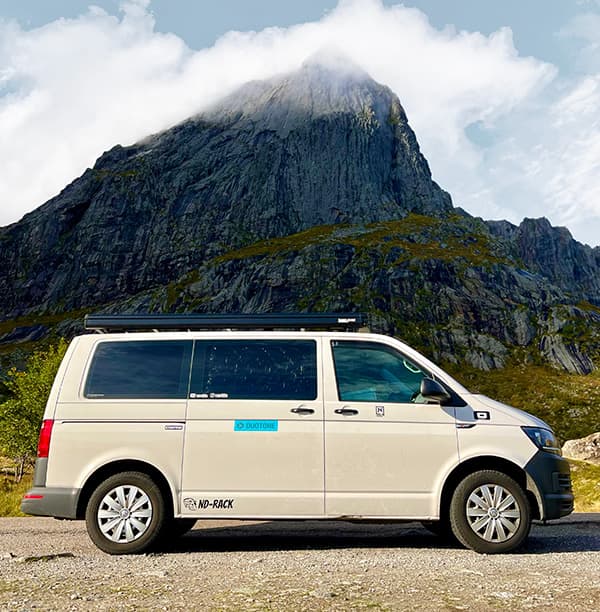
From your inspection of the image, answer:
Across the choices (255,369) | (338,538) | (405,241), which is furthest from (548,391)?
(255,369)

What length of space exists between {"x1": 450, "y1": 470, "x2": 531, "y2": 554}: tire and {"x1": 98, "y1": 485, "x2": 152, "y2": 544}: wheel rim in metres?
3.59

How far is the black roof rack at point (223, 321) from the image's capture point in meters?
7.15

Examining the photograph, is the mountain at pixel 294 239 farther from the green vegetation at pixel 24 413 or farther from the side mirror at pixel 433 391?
the side mirror at pixel 433 391

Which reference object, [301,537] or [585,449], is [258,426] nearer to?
[301,537]

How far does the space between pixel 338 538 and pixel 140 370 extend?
3.45 m

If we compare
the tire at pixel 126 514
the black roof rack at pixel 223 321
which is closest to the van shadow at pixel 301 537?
the tire at pixel 126 514

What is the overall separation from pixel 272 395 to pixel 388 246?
11902 centimetres

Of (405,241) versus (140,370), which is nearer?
(140,370)

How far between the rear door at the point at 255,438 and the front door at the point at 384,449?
21cm

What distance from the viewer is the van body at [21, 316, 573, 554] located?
6445mm

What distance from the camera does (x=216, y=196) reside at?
145 metres

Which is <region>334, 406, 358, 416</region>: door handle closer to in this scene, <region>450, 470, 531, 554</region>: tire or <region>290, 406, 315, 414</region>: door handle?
<region>290, 406, 315, 414</region>: door handle

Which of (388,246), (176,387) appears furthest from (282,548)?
(388,246)

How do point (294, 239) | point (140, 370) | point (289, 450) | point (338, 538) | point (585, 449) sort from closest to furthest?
point (289, 450), point (140, 370), point (338, 538), point (585, 449), point (294, 239)
